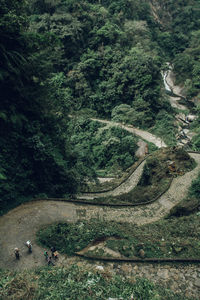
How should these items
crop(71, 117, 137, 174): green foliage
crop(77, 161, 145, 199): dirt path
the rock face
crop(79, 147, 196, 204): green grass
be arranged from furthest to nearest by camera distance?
the rock face → crop(71, 117, 137, 174): green foliage → crop(77, 161, 145, 199): dirt path → crop(79, 147, 196, 204): green grass

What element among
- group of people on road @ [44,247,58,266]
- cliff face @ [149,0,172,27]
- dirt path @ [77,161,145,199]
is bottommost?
dirt path @ [77,161,145,199]

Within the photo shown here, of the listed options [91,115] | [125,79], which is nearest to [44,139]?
[91,115]

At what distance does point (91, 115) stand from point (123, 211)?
18282mm

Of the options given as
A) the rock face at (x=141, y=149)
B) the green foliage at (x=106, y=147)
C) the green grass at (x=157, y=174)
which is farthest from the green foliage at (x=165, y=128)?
the green grass at (x=157, y=174)

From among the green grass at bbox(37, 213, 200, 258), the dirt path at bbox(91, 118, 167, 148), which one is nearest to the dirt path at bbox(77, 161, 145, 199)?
the green grass at bbox(37, 213, 200, 258)

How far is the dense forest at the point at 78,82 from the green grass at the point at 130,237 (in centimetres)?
295

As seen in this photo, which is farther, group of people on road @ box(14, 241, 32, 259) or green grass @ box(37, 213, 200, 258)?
green grass @ box(37, 213, 200, 258)

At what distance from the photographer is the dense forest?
490 inches

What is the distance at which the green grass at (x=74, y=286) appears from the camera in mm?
7695

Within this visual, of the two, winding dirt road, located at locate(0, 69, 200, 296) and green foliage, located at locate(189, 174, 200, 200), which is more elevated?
winding dirt road, located at locate(0, 69, 200, 296)

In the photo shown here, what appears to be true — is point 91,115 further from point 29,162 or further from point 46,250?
point 46,250

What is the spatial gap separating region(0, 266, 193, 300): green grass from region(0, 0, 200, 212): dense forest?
446 cm

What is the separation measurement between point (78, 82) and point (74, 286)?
86.6 ft

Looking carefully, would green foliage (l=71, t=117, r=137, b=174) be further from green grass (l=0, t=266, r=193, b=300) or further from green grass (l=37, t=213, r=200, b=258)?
Answer: green grass (l=0, t=266, r=193, b=300)
